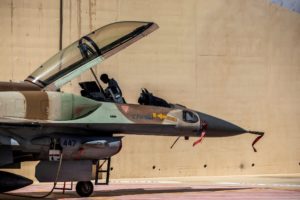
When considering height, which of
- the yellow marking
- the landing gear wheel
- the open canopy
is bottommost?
the landing gear wheel

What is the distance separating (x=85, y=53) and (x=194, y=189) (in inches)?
164

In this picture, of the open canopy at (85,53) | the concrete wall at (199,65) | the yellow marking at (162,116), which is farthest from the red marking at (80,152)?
the concrete wall at (199,65)

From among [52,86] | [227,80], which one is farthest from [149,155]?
[52,86]

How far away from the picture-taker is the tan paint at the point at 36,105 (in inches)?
548

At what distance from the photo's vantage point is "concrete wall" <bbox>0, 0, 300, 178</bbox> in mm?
20422

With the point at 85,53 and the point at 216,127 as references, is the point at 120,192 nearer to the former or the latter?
the point at 216,127

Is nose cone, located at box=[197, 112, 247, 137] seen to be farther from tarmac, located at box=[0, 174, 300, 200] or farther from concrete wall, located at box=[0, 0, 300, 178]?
concrete wall, located at box=[0, 0, 300, 178]

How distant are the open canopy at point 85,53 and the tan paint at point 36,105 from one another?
49.7 inches

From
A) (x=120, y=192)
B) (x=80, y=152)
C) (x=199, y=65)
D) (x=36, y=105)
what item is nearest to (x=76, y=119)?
(x=80, y=152)

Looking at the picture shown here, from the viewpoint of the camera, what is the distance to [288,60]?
2302 centimetres

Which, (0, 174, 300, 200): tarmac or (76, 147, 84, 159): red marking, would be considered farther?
(0, 174, 300, 200): tarmac

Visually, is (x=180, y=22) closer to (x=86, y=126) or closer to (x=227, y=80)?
(x=227, y=80)

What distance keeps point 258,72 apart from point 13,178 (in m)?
10.3

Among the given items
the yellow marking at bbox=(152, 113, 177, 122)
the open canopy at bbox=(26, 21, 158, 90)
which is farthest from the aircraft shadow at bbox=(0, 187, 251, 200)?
the open canopy at bbox=(26, 21, 158, 90)
